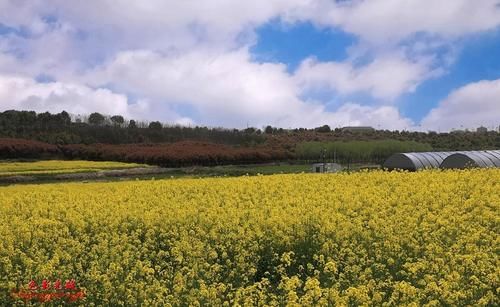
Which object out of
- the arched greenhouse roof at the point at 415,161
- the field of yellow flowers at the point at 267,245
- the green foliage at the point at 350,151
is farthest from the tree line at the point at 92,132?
the field of yellow flowers at the point at 267,245

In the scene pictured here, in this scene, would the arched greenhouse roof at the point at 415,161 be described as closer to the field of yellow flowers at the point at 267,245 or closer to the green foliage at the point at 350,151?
the field of yellow flowers at the point at 267,245

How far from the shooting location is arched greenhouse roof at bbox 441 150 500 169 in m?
34.0

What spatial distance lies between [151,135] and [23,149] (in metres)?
25.7

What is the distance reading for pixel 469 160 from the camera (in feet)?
112

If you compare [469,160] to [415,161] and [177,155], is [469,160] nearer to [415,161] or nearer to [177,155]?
[415,161]

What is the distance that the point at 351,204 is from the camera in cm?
1448

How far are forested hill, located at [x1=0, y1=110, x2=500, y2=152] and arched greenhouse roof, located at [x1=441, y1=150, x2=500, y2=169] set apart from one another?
3505 cm

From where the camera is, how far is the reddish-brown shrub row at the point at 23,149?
58.6m

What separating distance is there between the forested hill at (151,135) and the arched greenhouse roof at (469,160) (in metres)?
35.1

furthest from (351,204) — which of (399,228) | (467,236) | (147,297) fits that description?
(147,297)

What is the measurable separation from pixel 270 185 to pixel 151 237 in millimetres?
7100

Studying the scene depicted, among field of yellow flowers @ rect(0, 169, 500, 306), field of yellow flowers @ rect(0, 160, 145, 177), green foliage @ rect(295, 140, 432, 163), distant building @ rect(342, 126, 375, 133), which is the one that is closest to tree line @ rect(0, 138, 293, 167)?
green foliage @ rect(295, 140, 432, 163)

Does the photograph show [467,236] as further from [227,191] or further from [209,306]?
[227,191]

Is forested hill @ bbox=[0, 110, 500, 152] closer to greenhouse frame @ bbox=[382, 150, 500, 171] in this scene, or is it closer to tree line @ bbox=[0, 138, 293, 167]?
tree line @ bbox=[0, 138, 293, 167]
